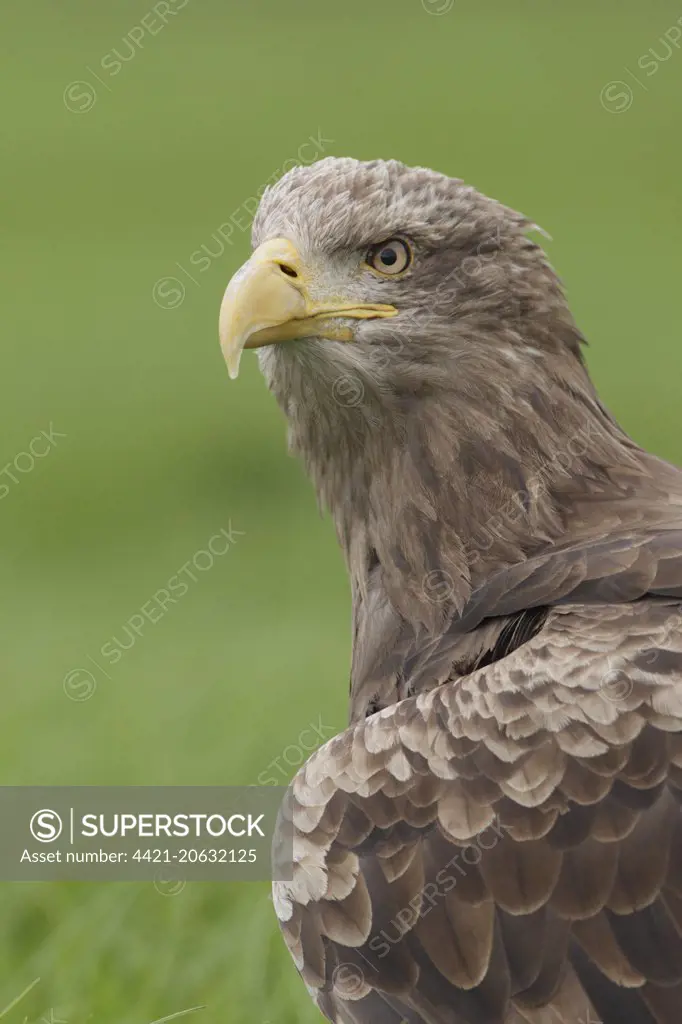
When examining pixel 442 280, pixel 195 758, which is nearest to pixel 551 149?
pixel 195 758

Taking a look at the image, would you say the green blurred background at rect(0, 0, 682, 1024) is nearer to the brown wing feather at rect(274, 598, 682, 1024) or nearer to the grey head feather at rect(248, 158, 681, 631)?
the brown wing feather at rect(274, 598, 682, 1024)

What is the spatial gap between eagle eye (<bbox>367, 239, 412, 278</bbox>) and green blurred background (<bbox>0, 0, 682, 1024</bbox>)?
6.55 feet

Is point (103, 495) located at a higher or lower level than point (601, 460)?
lower

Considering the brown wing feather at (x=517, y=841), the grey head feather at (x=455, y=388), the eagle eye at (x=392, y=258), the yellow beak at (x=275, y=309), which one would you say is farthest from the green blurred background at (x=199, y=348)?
the eagle eye at (x=392, y=258)

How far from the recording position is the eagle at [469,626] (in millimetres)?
3109

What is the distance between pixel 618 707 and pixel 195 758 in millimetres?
3310

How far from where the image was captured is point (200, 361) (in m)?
16.3

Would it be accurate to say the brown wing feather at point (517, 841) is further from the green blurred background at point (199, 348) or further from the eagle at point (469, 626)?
the green blurred background at point (199, 348)

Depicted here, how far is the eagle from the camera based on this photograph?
10.2 feet

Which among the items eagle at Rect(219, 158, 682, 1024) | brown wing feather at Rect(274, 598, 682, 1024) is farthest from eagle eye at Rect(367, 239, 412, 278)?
brown wing feather at Rect(274, 598, 682, 1024)

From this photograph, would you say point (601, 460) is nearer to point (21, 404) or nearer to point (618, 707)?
point (618, 707)

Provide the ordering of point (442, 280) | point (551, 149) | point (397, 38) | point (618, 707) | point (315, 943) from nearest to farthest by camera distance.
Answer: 1. point (618, 707)
2. point (315, 943)
3. point (442, 280)
4. point (551, 149)
5. point (397, 38)

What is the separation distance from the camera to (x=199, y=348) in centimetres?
1680

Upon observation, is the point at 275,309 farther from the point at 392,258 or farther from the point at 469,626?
the point at 469,626
